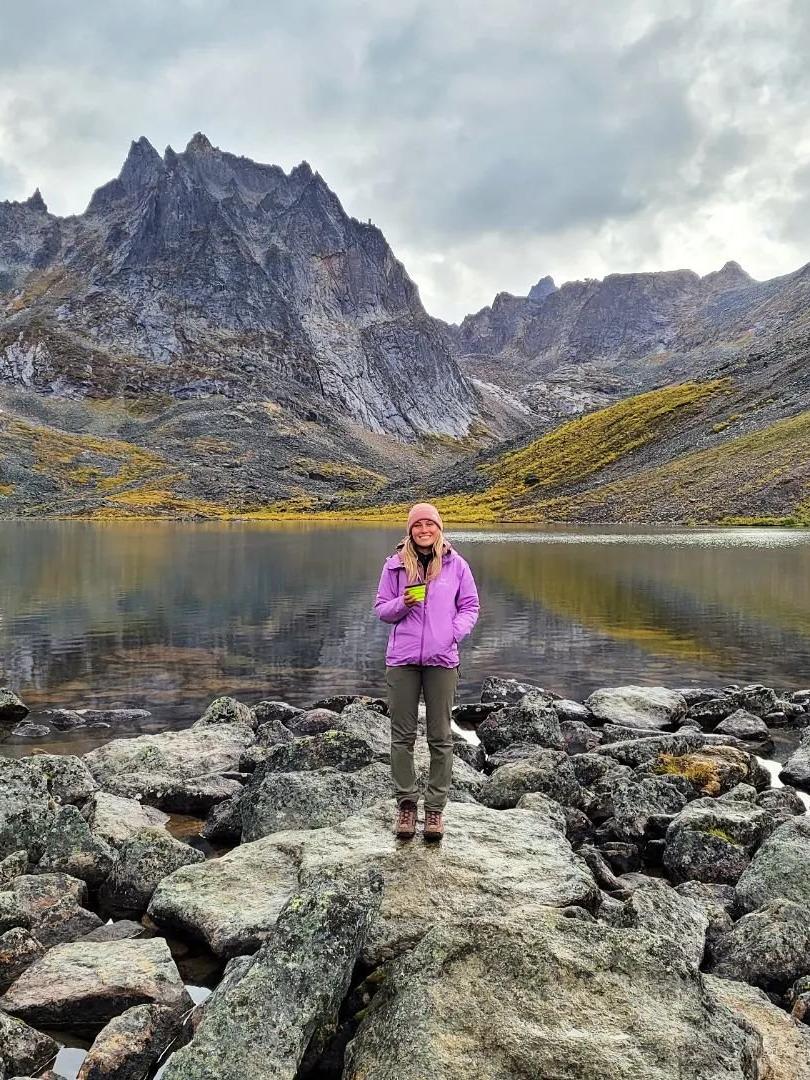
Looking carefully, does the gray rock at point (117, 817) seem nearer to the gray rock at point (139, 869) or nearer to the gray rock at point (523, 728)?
the gray rock at point (139, 869)

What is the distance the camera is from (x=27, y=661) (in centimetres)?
2564

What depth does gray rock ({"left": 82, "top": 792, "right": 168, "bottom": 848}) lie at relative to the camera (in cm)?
1013

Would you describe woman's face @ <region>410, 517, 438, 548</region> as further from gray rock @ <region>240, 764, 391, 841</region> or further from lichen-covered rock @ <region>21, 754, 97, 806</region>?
lichen-covered rock @ <region>21, 754, 97, 806</region>

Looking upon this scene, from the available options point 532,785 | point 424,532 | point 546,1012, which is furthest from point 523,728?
point 546,1012

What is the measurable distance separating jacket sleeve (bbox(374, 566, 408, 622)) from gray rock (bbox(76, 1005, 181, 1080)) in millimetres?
4206

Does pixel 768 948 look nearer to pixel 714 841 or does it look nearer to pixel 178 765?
pixel 714 841

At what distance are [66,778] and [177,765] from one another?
6.85ft

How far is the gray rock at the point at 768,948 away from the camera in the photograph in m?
6.93

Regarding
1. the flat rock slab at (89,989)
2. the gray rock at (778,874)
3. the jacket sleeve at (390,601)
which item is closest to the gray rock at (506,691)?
the gray rock at (778,874)

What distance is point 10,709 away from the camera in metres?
18.6

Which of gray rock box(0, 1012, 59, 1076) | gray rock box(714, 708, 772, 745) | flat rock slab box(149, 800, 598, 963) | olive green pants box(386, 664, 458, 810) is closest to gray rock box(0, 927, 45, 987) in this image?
gray rock box(0, 1012, 59, 1076)

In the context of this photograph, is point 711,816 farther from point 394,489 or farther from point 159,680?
point 394,489

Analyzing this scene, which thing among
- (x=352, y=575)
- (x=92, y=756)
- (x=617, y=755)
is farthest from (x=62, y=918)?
(x=352, y=575)

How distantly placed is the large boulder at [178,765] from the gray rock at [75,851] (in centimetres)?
254
